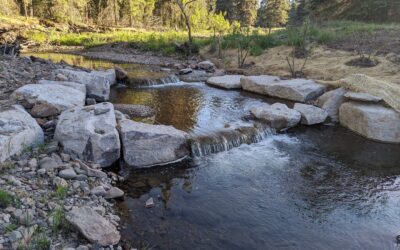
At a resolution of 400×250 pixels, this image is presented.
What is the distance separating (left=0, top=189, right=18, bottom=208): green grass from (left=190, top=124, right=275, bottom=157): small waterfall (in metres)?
3.34

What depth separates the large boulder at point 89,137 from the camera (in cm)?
553

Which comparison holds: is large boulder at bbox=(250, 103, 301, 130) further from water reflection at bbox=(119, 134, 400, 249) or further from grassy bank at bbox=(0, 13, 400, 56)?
grassy bank at bbox=(0, 13, 400, 56)

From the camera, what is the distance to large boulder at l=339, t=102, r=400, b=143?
25.7 feet

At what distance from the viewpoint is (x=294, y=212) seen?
489cm

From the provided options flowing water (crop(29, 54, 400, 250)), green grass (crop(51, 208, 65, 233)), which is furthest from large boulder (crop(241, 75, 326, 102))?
green grass (crop(51, 208, 65, 233))

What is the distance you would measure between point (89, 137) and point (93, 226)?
211 centimetres

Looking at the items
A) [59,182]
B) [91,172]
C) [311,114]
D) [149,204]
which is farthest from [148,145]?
[311,114]

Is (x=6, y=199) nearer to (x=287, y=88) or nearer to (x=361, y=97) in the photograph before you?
(x=361, y=97)

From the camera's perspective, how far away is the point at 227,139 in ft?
23.4

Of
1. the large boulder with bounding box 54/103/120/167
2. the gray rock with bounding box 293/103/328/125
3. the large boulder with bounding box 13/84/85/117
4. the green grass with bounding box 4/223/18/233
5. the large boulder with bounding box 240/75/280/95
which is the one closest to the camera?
the green grass with bounding box 4/223/18/233

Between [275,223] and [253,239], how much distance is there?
1.66 ft

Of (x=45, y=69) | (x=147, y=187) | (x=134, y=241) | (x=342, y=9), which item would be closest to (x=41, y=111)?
(x=147, y=187)

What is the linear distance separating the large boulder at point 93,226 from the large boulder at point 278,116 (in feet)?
17.1

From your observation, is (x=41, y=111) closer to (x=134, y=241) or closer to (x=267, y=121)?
(x=134, y=241)
